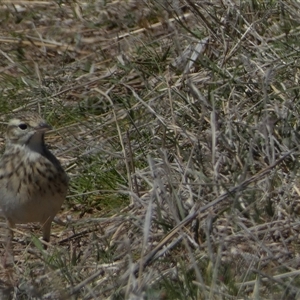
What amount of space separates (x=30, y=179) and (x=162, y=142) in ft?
2.57

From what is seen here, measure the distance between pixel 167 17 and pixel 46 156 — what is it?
2416mm

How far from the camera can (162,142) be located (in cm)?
607

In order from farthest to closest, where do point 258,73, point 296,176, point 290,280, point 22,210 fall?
point 258,73 < point 22,210 < point 296,176 < point 290,280

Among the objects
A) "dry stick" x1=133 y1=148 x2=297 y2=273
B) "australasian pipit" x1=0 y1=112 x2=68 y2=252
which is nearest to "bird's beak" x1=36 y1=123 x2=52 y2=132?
"australasian pipit" x1=0 y1=112 x2=68 y2=252

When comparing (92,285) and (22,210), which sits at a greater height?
(92,285)

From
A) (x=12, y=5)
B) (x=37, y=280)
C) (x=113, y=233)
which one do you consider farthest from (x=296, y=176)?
(x=12, y=5)

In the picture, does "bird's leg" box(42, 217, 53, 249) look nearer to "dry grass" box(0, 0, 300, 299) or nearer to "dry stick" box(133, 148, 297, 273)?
"dry grass" box(0, 0, 300, 299)

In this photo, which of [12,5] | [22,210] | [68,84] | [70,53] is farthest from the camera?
[12,5]

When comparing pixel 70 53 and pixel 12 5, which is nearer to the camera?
pixel 70 53

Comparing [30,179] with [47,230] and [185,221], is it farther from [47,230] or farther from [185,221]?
[185,221]

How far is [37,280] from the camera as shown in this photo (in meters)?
4.95

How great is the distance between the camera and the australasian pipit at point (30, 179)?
19.5 ft

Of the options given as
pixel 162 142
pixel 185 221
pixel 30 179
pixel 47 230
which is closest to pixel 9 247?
pixel 47 230

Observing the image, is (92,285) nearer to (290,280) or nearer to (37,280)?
(37,280)
